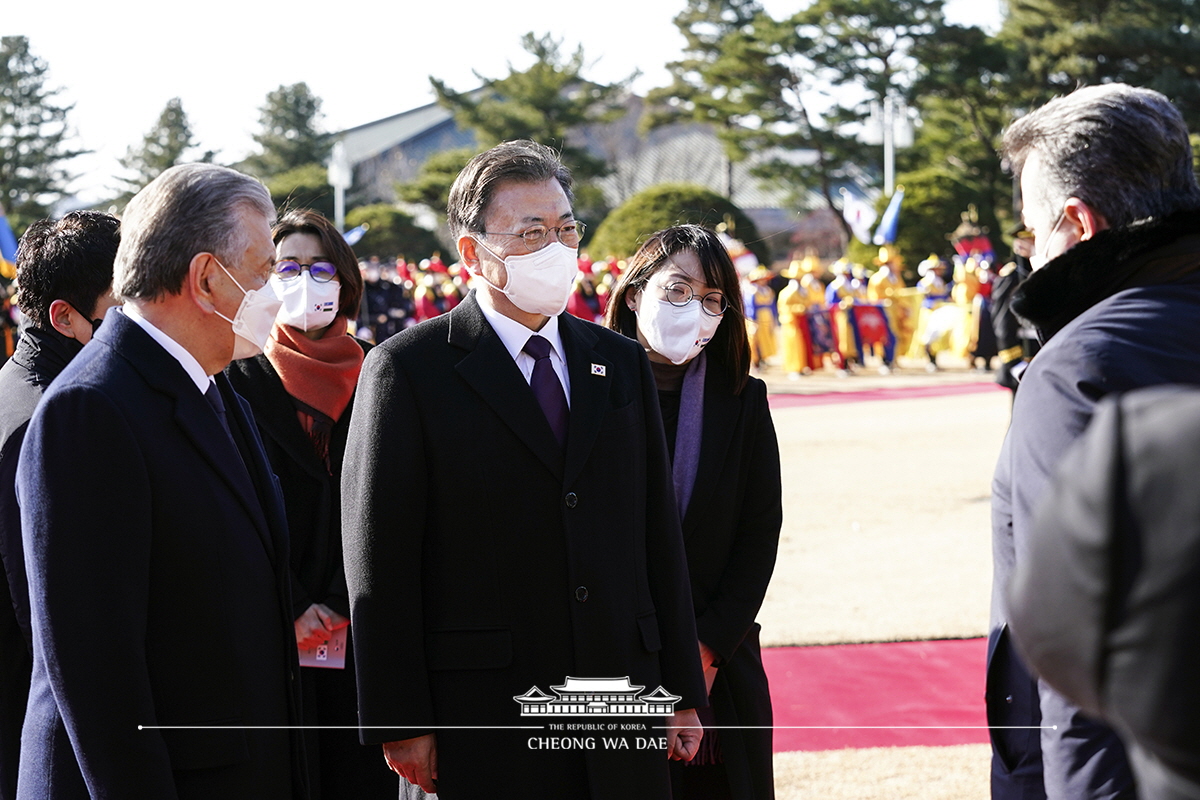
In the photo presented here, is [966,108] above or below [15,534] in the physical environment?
above

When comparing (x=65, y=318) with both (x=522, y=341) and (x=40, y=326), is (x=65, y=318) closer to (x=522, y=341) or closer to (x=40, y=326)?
(x=40, y=326)

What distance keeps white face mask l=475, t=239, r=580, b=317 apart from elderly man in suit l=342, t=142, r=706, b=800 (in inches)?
4.6

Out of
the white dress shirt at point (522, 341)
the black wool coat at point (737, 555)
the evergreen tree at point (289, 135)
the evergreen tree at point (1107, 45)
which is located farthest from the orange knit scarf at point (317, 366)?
the evergreen tree at point (289, 135)

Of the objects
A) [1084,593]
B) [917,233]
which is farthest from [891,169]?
[1084,593]

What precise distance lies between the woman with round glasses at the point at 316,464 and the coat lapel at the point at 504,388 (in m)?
0.75

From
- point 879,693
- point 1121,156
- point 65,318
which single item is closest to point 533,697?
point 1121,156

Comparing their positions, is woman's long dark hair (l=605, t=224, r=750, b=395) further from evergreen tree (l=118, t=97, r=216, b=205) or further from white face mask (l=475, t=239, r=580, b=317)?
evergreen tree (l=118, t=97, r=216, b=205)

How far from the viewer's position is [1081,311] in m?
1.85

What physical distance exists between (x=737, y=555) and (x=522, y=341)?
91 centimetres

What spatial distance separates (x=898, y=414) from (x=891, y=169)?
62.7 ft

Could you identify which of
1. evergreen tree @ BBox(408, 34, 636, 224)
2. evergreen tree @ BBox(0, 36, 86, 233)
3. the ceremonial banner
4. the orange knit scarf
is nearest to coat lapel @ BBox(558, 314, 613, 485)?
the orange knit scarf

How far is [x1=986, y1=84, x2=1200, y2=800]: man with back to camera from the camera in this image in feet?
5.46

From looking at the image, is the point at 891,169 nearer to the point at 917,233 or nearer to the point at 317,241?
the point at 917,233

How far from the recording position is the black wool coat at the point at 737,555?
9.34ft
